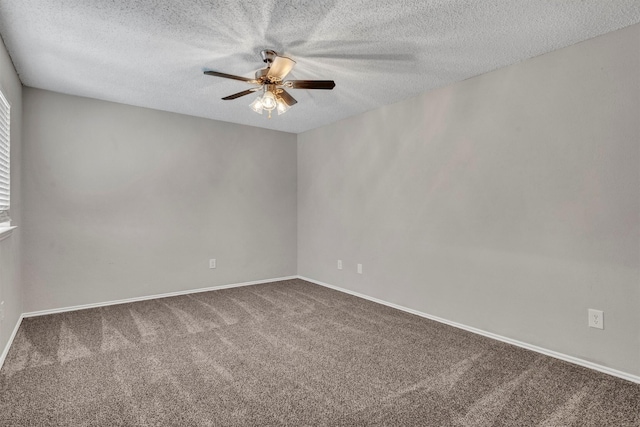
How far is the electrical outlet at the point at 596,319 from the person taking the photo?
232cm

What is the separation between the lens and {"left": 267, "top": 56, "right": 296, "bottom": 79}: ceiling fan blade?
92.8 inches

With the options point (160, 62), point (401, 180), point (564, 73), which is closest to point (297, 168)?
point (401, 180)

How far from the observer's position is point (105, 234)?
3.80 metres

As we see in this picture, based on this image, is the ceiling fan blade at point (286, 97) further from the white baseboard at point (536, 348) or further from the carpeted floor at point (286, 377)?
the white baseboard at point (536, 348)

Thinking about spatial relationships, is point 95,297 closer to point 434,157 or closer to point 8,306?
point 8,306

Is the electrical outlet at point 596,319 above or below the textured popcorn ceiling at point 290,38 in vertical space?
below

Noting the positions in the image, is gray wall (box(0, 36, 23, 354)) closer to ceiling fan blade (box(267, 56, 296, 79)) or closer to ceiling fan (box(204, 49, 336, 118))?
ceiling fan (box(204, 49, 336, 118))

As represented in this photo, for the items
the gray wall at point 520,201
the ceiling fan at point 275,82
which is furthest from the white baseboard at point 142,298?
the ceiling fan at point 275,82

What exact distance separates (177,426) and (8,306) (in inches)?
79.7

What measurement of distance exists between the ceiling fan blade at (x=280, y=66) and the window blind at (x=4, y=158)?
1892 mm

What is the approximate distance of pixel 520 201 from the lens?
2.74m

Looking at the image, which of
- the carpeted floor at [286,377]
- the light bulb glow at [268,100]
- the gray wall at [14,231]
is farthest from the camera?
the light bulb glow at [268,100]

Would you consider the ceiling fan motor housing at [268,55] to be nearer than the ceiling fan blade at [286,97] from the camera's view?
Yes

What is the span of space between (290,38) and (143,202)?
2.72m
